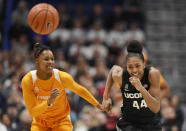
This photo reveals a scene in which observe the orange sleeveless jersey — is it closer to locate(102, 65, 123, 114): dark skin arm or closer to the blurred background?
locate(102, 65, 123, 114): dark skin arm

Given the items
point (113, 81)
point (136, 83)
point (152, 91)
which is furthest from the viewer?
point (113, 81)

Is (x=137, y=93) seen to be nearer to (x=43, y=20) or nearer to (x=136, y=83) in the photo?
(x=136, y=83)

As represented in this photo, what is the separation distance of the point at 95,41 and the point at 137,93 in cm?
691

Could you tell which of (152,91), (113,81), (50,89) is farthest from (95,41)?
(152,91)

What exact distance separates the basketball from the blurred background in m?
2.87

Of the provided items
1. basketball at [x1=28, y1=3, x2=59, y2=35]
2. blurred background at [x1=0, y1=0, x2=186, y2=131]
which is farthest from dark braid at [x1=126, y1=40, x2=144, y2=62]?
blurred background at [x1=0, y1=0, x2=186, y2=131]

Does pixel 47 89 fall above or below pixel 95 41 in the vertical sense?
below

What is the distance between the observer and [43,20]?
6.43m

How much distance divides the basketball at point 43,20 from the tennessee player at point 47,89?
34.9 inches

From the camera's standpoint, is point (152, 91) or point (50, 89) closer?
point (152, 91)

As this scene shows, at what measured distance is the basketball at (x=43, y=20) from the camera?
6395 mm

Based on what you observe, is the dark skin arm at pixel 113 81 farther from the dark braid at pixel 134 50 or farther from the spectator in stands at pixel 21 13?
the spectator in stands at pixel 21 13

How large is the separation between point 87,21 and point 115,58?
183 centimetres

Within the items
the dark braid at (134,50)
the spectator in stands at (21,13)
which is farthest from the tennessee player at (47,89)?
the spectator in stands at (21,13)
